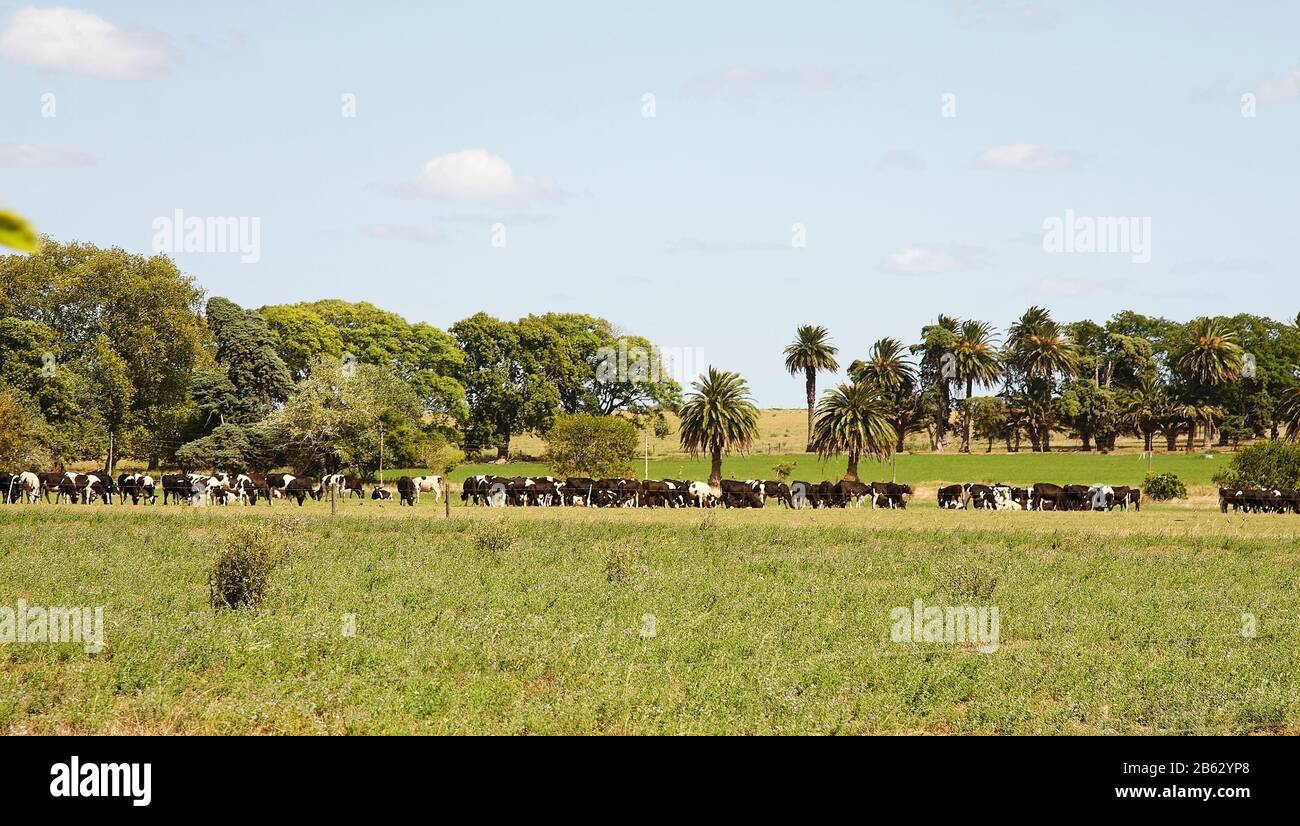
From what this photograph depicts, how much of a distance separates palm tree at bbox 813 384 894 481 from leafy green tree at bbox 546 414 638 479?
54.2 feet

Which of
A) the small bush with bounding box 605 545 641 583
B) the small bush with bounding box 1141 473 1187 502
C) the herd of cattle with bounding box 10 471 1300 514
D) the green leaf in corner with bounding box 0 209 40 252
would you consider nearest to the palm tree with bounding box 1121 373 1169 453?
the small bush with bounding box 1141 473 1187 502

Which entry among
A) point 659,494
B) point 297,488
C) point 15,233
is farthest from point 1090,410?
point 15,233

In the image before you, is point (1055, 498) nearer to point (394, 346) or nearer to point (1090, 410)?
point (1090, 410)

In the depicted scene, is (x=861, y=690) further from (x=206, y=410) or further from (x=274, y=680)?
(x=206, y=410)

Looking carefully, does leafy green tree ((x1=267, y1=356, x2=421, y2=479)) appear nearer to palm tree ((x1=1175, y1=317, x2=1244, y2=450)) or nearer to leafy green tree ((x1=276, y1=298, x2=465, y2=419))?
leafy green tree ((x1=276, y1=298, x2=465, y2=419))

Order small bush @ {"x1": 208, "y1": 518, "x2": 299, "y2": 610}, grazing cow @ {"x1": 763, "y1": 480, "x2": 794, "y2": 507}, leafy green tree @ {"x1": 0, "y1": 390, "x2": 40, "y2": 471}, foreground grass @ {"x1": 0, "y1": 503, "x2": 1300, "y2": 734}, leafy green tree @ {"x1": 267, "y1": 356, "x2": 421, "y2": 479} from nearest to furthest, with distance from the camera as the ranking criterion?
foreground grass @ {"x1": 0, "y1": 503, "x2": 1300, "y2": 734}, small bush @ {"x1": 208, "y1": 518, "x2": 299, "y2": 610}, leafy green tree @ {"x1": 0, "y1": 390, "x2": 40, "y2": 471}, grazing cow @ {"x1": 763, "y1": 480, "x2": 794, "y2": 507}, leafy green tree @ {"x1": 267, "y1": 356, "x2": 421, "y2": 479}

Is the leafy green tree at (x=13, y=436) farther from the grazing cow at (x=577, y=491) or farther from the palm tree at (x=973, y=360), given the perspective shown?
the palm tree at (x=973, y=360)

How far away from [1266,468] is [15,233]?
7665cm

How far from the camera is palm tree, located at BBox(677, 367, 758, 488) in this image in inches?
3236

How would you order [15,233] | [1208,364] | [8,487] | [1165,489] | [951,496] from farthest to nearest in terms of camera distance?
1. [1208,364]
2. [1165,489]
3. [951,496]
4. [8,487]
5. [15,233]

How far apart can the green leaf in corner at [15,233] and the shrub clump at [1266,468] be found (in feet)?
239

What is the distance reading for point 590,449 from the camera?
238 ft

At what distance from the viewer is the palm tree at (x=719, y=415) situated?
82.2 meters
